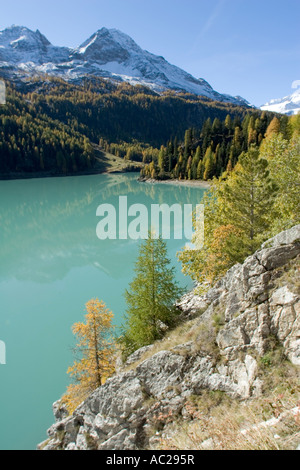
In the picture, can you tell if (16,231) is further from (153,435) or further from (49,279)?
(153,435)

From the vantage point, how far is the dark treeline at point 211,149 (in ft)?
317

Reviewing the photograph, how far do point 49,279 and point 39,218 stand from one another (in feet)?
111

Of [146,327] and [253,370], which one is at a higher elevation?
[253,370]

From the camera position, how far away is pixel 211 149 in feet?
347

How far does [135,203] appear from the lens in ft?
247

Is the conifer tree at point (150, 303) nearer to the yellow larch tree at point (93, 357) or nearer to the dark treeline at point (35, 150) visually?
the yellow larch tree at point (93, 357)

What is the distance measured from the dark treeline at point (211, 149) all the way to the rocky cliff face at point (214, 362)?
83.7m

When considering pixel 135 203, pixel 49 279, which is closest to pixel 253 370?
pixel 49 279

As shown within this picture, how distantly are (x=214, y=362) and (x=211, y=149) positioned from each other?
106977 millimetres
